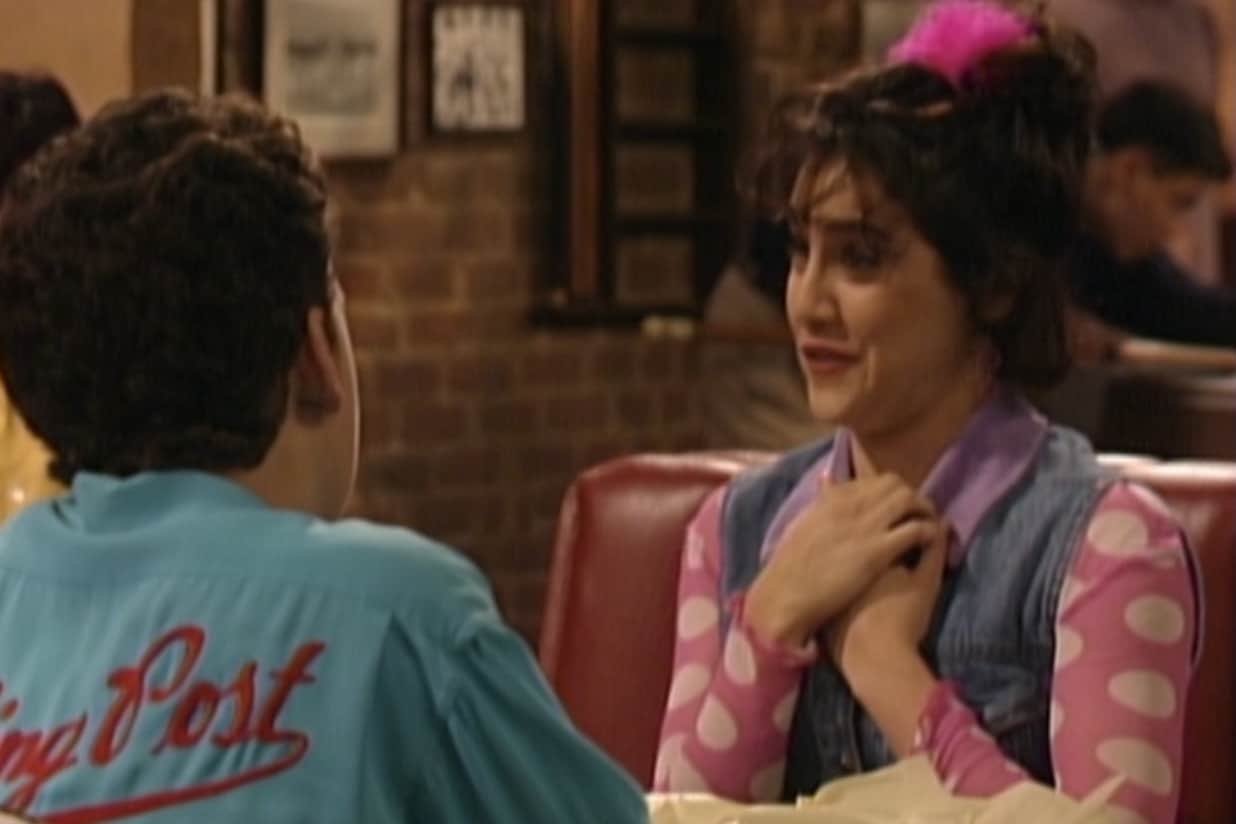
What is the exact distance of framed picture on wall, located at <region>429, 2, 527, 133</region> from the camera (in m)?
4.77

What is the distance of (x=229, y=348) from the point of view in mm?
1342

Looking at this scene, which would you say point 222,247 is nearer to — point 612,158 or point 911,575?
point 911,575

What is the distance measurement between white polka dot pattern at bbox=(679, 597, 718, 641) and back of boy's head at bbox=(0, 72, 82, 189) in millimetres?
959

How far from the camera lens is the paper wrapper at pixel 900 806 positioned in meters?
1.64

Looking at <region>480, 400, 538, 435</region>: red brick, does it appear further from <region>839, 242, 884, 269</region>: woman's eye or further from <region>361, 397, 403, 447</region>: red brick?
<region>839, 242, 884, 269</region>: woman's eye

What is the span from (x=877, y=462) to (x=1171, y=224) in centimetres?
242

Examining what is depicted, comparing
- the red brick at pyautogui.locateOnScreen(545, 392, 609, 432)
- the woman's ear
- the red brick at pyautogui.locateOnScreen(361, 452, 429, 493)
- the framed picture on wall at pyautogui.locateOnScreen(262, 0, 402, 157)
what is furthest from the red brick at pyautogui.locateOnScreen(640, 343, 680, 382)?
the woman's ear

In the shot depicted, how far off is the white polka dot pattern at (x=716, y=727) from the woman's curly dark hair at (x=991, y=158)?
333 millimetres

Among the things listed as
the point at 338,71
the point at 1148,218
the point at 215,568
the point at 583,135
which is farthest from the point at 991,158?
the point at 583,135

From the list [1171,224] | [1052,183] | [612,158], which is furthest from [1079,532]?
[612,158]

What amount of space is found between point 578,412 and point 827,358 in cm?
314

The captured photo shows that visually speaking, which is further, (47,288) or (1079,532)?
(1079,532)

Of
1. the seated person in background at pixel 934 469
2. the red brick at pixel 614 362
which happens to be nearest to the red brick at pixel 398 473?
the red brick at pixel 614 362

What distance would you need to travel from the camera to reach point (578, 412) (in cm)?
511
